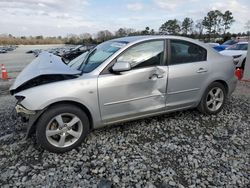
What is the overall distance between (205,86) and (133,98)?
4.66ft

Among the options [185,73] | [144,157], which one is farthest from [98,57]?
[144,157]

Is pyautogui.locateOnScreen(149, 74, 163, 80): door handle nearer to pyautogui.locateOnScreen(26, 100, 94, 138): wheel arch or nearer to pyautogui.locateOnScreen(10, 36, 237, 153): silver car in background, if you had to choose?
pyautogui.locateOnScreen(10, 36, 237, 153): silver car in background

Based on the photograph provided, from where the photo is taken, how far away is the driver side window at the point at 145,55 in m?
3.25

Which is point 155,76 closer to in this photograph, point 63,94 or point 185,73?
point 185,73

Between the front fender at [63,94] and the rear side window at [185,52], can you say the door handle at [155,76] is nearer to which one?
the rear side window at [185,52]

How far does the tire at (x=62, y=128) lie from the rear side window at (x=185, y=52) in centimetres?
171

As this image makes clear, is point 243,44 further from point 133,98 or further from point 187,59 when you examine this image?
point 133,98

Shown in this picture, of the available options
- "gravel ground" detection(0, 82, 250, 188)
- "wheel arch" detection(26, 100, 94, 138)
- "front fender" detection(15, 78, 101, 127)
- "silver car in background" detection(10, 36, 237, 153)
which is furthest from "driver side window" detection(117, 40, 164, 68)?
"gravel ground" detection(0, 82, 250, 188)

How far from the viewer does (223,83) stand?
4.05 meters

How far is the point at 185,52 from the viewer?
3670 millimetres

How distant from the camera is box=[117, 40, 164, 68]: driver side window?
3250 mm

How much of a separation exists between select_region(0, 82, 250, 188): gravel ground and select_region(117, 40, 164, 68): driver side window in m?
1.12

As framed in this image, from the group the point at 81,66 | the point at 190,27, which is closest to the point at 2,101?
the point at 81,66

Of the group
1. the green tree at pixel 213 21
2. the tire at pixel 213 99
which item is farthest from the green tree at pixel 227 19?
the tire at pixel 213 99
